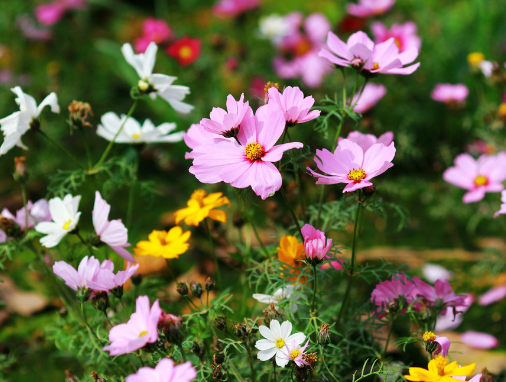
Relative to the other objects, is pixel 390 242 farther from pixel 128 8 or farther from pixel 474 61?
pixel 128 8

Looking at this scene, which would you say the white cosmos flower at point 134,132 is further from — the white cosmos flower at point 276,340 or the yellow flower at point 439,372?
the yellow flower at point 439,372

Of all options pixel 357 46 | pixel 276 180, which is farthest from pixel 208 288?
pixel 357 46

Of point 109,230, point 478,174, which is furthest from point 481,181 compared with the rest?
point 109,230

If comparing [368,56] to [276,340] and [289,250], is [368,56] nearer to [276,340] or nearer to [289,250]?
[289,250]

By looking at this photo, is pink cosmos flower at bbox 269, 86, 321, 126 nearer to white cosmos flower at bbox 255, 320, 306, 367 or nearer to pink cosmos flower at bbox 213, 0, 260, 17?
white cosmos flower at bbox 255, 320, 306, 367

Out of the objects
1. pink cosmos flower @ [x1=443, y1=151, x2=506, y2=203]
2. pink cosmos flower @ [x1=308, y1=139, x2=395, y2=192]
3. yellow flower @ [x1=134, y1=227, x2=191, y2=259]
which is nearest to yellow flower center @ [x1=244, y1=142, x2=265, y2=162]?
pink cosmos flower @ [x1=308, y1=139, x2=395, y2=192]
